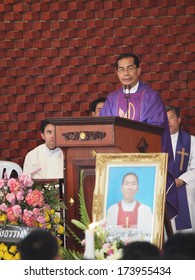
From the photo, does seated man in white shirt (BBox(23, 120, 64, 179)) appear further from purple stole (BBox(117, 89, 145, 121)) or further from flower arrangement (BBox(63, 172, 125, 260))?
flower arrangement (BBox(63, 172, 125, 260))

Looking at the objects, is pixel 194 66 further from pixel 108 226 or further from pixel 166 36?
pixel 108 226

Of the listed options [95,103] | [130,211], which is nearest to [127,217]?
[130,211]

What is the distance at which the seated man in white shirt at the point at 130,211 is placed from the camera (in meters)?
5.07

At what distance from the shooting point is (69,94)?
10102 mm

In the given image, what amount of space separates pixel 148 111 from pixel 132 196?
1925 mm

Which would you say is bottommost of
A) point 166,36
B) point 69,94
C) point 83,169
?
point 83,169

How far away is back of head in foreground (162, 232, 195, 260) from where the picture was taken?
330 centimetres

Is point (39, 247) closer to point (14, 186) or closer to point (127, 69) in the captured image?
point (14, 186)

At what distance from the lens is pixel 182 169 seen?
880 cm

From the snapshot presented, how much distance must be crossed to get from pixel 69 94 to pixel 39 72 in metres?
0.43

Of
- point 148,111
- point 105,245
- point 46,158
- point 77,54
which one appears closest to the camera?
point 105,245

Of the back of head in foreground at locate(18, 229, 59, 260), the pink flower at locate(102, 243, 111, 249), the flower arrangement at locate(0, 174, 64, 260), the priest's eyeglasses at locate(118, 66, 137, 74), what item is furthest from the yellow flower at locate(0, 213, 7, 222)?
the back of head in foreground at locate(18, 229, 59, 260)
